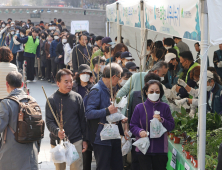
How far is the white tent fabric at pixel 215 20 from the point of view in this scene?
2.87m

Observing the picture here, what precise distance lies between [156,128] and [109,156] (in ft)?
2.10

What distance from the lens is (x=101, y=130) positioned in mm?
3697

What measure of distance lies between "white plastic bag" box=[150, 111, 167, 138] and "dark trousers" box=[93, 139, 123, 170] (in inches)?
18.5

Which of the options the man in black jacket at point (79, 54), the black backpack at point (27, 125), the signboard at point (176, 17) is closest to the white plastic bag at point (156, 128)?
the signboard at point (176, 17)

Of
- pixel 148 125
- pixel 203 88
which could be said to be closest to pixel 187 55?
pixel 148 125

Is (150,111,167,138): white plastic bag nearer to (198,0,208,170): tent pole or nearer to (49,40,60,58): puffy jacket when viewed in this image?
(198,0,208,170): tent pole

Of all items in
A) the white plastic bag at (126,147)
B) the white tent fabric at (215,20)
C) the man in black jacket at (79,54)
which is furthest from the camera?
the man in black jacket at (79,54)

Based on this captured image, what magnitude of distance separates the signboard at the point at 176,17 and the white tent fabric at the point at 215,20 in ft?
0.54

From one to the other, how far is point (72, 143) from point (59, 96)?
0.57 meters

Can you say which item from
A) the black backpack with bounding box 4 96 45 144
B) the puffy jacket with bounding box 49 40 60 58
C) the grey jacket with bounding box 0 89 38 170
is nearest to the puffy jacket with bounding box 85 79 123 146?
the black backpack with bounding box 4 96 45 144

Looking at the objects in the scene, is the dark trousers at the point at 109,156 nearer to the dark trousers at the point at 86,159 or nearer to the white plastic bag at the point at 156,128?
the white plastic bag at the point at 156,128

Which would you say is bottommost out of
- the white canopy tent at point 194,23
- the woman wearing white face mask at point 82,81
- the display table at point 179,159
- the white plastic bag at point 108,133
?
the display table at point 179,159

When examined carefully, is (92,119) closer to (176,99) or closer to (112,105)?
(112,105)

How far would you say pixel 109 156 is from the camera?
3709 mm
